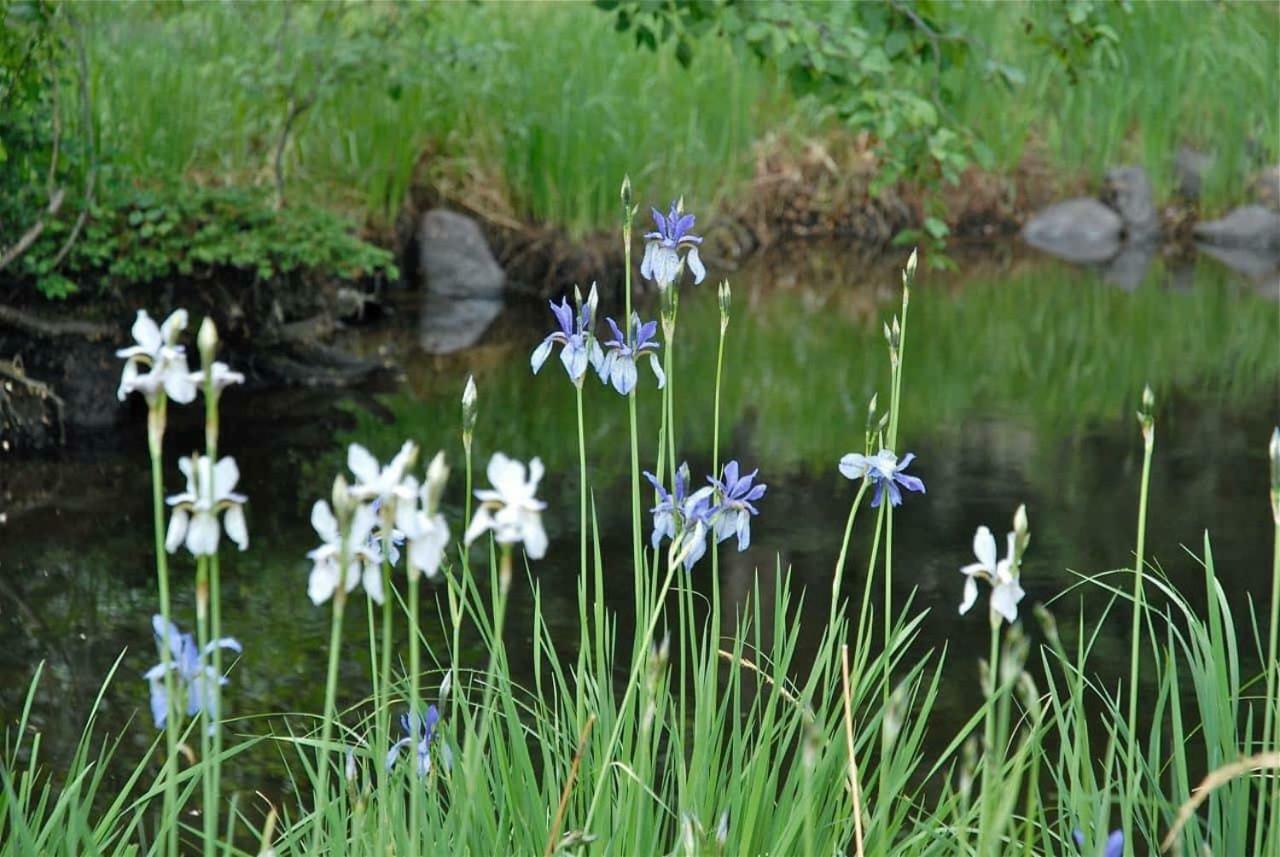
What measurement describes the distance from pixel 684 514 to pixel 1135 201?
33.8 feet

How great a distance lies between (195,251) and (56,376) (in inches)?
25.8

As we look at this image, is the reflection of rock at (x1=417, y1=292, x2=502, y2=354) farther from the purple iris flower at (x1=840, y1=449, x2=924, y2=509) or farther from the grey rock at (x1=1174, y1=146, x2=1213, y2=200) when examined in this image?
the purple iris flower at (x1=840, y1=449, x2=924, y2=509)

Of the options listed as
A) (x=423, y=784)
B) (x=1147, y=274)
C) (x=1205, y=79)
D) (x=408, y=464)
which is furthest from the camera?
(x=1205, y=79)

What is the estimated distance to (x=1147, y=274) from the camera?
32.3 feet

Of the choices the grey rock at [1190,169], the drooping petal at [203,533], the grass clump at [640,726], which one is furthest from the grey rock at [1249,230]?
the drooping petal at [203,533]

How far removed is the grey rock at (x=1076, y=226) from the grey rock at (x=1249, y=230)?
654 mm

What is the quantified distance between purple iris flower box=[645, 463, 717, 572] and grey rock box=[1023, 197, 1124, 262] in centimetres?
948

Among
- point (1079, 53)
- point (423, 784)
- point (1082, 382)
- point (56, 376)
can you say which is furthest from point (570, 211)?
point (423, 784)

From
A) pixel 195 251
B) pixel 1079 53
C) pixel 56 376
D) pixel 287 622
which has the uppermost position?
pixel 1079 53

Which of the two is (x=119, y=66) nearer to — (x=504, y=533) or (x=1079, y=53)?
(x=1079, y=53)

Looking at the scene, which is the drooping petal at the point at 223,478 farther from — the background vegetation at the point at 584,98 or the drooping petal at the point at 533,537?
the background vegetation at the point at 584,98

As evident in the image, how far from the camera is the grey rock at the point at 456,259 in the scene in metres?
8.71

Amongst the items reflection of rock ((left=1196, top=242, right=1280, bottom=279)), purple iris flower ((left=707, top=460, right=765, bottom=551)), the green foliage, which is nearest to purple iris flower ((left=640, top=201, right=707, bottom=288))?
purple iris flower ((left=707, top=460, right=765, bottom=551))

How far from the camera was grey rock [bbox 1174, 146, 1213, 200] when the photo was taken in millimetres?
11367
